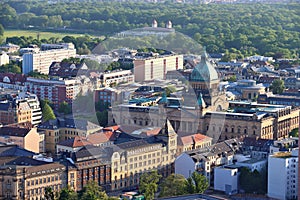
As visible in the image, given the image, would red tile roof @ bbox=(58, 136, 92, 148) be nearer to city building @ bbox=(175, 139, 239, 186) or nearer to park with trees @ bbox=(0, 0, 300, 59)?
city building @ bbox=(175, 139, 239, 186)

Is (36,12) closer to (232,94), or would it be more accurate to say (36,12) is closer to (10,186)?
(232,94)

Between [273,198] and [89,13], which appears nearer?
[273,198]

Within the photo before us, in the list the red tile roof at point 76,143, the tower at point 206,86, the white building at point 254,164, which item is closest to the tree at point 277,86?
the tower at point 206,86

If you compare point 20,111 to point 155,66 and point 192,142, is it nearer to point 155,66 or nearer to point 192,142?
point 192,142

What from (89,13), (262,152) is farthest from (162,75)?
(89,13)

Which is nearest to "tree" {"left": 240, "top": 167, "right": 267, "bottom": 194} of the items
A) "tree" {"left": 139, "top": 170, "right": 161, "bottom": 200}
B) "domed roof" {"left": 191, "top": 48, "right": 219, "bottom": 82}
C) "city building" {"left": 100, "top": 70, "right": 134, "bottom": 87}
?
"tree" {"left": 139, "top": 170, "right": 161, "bottom": 200}

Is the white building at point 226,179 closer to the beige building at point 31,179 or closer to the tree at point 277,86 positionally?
the beige building at point 31,179
